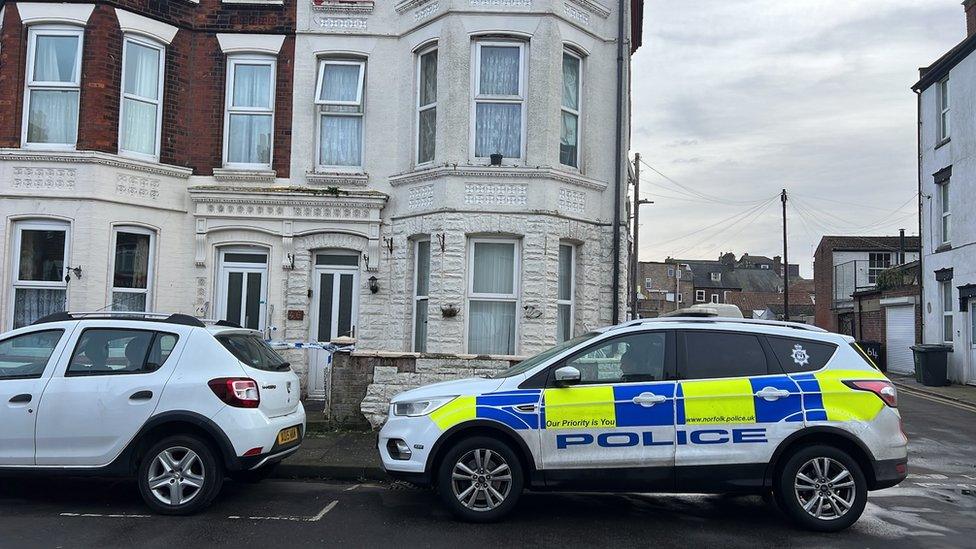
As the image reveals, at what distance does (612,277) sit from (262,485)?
6516mm

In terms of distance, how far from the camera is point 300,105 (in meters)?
12.5

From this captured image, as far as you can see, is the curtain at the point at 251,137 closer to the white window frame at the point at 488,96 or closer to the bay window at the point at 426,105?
the bay window at the point at 426,105

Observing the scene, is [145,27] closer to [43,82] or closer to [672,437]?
[43,82]

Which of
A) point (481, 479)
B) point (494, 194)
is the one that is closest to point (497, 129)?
point (494, 194)

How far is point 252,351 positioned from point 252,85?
7.08 m

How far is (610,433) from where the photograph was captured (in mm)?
6238

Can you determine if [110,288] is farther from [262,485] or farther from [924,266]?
[924,266]

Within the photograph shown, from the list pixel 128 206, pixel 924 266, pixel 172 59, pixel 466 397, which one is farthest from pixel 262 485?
pixel 924 266

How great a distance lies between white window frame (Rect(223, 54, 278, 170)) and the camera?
12.5m

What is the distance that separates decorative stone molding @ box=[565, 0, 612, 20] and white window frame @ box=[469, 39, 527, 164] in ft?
3.82

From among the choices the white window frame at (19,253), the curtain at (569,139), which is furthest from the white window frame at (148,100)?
the curtain at (569,139)

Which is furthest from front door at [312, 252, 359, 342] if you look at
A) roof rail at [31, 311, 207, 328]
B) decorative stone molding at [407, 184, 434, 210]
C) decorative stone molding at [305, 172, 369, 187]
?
roof rail at [31, 311, 207, 328]

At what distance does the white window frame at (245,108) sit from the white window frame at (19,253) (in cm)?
265

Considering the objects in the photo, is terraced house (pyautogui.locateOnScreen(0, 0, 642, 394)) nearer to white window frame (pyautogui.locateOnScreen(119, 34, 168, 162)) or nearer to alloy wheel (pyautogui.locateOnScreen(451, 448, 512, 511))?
white window frame (pyautogui.locateOnScreen(119, 34, 168, 162))
